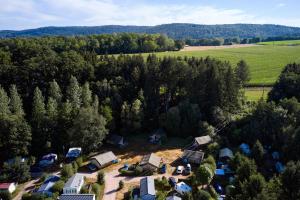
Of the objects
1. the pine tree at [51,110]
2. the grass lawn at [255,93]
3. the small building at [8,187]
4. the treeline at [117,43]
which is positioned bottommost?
the small building at [8,187]

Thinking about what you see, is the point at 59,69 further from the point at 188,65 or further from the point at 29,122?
the point at 188,65

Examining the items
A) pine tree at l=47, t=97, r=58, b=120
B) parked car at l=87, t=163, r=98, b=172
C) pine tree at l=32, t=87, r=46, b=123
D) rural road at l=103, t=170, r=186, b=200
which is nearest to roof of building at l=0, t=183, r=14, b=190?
parked car at l=87, t=163, r=98, b=172

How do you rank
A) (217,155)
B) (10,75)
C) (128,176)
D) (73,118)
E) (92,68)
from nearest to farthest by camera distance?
(128,176)
(217,155)
(73,118)
(10,75)
(92,68)

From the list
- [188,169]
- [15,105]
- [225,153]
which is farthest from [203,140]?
[15,105]

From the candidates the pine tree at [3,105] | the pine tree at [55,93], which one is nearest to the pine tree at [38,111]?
the pine tree at [55,93]

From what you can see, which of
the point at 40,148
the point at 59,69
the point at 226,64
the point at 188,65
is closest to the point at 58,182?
the point at 40,148

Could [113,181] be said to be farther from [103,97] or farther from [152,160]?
[103,97]

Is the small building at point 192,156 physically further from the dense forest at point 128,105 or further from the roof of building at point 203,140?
the dense forest at point 128,105

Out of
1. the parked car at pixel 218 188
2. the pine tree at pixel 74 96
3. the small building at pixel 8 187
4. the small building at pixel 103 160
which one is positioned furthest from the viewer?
the pine tree at pixel 74 96
